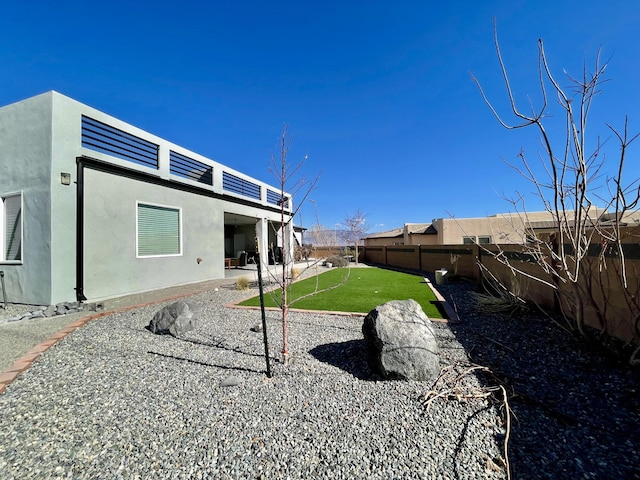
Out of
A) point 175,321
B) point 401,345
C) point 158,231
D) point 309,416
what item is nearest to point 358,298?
point 401,345

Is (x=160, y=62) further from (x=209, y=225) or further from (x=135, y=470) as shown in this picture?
(x=135, y=470)

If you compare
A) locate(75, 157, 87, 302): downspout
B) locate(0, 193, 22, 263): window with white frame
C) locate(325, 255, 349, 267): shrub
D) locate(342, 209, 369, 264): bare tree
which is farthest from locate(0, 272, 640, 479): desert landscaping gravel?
locate(342, 209, 369, 264): bare tree

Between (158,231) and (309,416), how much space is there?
8.32 m

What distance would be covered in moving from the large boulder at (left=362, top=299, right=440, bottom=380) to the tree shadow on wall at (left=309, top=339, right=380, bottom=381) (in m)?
0.15

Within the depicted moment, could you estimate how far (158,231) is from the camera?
27.8ft

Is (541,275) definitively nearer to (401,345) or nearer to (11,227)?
(401,345)

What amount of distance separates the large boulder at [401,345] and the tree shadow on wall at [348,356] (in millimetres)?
147

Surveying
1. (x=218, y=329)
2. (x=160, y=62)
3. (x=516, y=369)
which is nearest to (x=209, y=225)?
(x=160, y=62)

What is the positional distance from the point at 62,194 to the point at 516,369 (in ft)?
31.0

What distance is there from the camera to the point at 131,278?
7.57m

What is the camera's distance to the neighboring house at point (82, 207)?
615 centimetres

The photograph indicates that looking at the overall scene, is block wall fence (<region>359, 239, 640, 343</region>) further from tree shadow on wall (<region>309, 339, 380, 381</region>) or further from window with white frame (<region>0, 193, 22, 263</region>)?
window with white frame (<region>0, 193, 22, 263</region>)

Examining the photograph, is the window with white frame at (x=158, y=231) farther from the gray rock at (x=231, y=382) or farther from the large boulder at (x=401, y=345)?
the large boulder at (x=401, y=345)

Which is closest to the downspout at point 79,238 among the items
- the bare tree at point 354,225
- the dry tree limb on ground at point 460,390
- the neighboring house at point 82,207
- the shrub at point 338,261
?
the neighboring house at point 82,207
